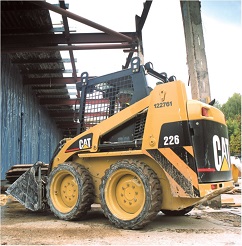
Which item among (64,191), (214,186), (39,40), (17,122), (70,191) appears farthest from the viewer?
(17,122)

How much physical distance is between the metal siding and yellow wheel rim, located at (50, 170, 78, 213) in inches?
228

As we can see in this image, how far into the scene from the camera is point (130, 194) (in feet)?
17.9

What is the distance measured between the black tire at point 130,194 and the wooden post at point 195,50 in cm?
347

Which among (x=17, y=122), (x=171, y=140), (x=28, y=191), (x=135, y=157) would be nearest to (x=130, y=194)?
(x=135, y=157)

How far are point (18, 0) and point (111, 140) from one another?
5.22 metres

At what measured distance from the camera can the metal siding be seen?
12.0 metres

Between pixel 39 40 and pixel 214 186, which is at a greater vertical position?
pixel 39 40

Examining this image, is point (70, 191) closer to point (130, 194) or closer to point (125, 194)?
point (125, 194)

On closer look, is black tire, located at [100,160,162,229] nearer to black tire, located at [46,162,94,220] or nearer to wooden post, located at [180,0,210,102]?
black tire, located at [46,162,94,220]

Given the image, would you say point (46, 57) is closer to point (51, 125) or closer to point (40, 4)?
point (40, 4)

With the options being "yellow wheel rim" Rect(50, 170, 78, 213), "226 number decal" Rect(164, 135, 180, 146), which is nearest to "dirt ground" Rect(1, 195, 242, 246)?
"yellow wheel rim" Rect(50, 170, 78, 213)

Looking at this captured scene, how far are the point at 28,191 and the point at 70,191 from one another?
889mm

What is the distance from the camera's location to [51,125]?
23219 mm

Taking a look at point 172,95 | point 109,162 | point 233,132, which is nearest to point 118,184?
point 109,162
